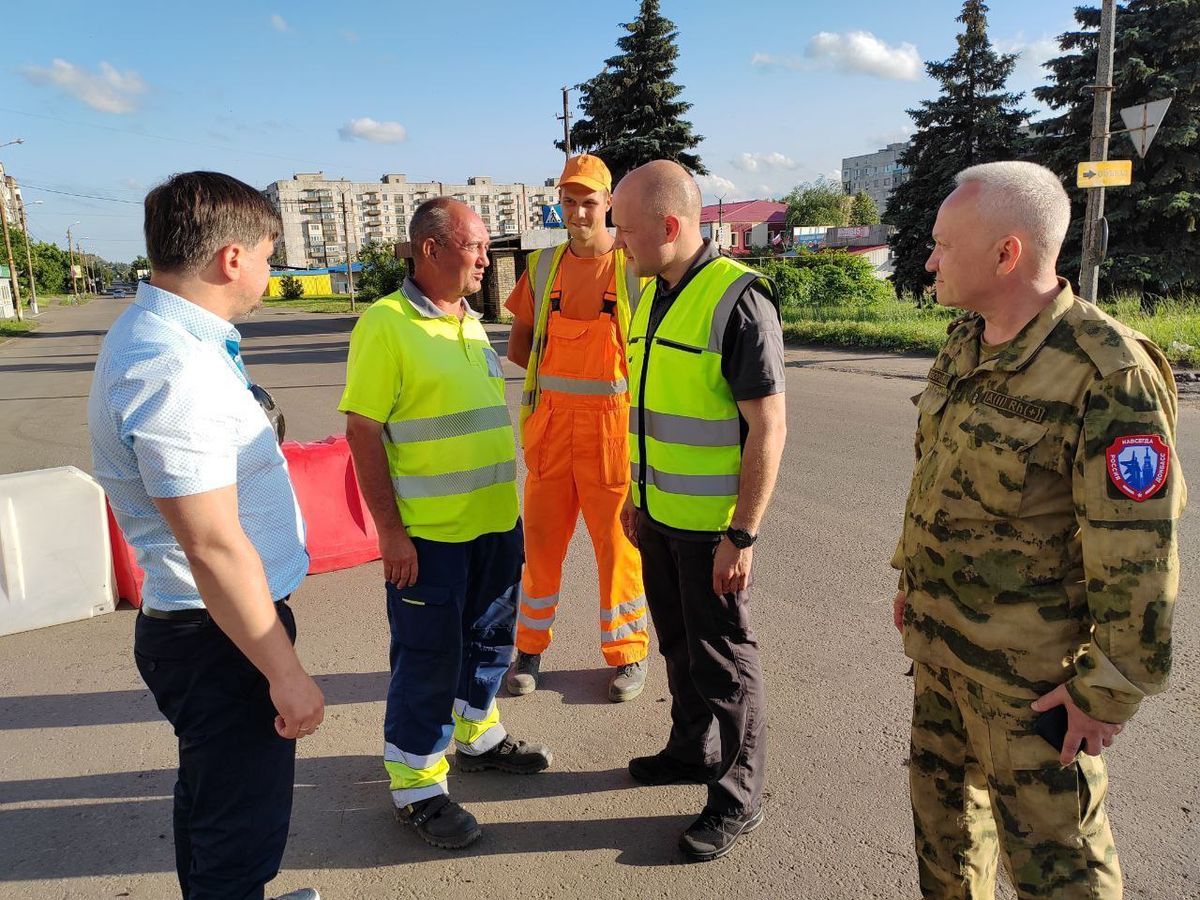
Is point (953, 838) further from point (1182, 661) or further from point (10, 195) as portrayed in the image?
point (10, 195)

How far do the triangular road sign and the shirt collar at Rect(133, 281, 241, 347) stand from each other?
12.3m

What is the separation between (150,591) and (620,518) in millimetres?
2028

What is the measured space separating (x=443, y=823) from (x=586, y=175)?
8.86 feet

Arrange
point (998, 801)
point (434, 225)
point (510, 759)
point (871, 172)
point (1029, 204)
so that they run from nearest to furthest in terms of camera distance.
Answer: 1. point (1029, 204)
2. point (998, 801)
3. point (434, 225)
4. point (510, 759)
5. point (871, 172)

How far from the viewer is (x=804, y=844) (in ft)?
8.54

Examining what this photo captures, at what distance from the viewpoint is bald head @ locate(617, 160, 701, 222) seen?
257 cm

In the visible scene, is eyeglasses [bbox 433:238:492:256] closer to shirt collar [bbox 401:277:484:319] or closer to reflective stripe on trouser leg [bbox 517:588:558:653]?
shirt collar [bbox 401:277:484:319]

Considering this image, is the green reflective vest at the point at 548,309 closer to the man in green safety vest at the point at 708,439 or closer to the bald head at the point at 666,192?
the man in green safety vest at the point at 708,439

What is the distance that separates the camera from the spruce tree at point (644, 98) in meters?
26.3

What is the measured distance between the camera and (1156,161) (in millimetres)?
19094

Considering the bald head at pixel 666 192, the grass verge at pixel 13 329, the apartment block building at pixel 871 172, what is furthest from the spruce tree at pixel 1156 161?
the apartment block building at pixel 871 172

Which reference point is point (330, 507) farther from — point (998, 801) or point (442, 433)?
point (998, 801)

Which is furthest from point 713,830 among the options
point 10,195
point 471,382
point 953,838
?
point 10,195

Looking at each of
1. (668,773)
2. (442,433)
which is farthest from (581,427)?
(668,773)
